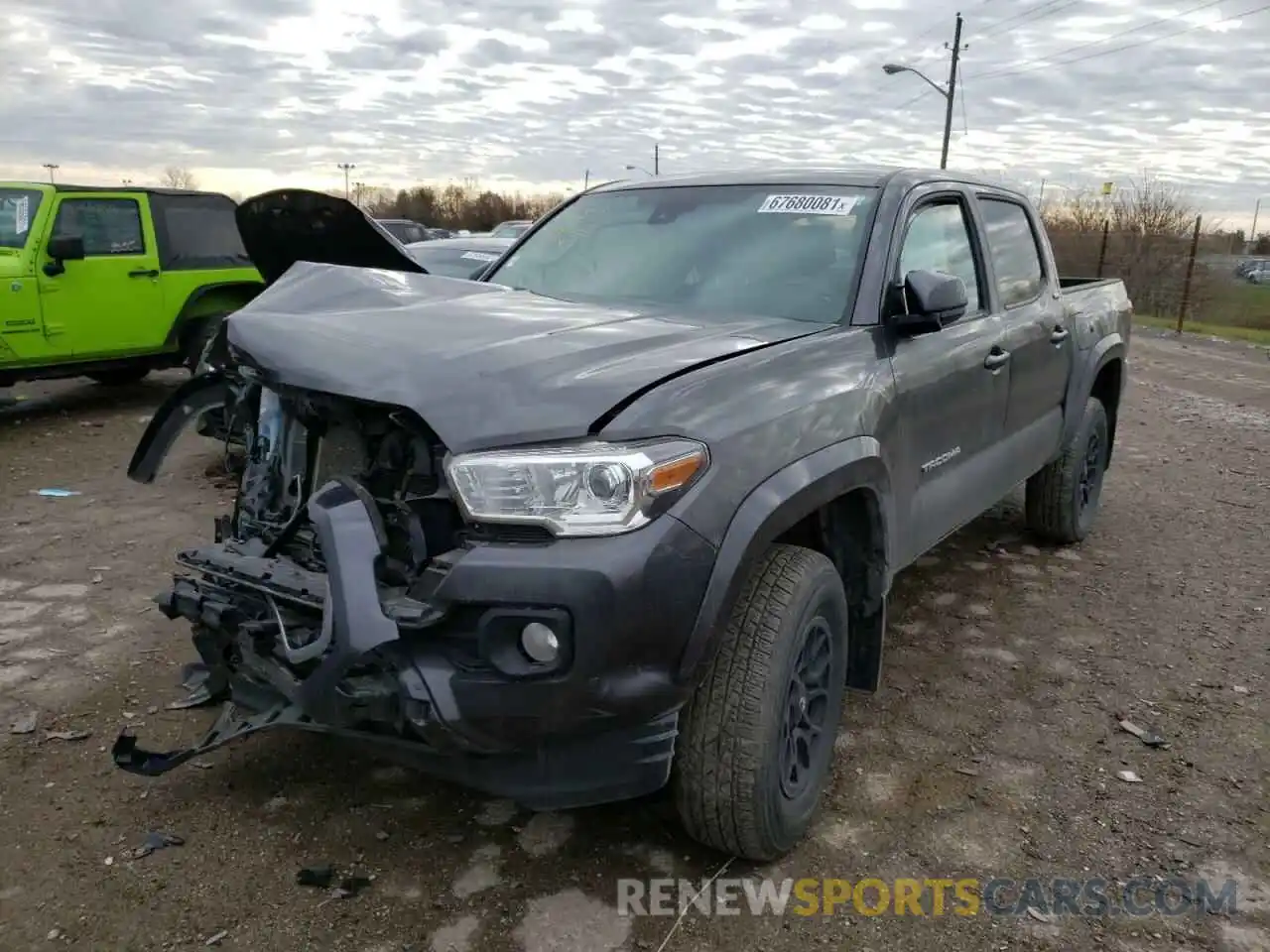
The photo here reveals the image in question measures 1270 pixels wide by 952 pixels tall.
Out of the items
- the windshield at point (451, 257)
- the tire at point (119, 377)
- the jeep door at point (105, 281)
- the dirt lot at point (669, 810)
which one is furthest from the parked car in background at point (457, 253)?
the dirt lot at point (669, 810)

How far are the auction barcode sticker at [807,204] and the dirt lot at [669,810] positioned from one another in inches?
71.2

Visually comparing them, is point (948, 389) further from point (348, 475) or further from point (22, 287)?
point (22, 287)

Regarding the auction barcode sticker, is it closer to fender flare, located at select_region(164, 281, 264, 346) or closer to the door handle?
the door handle

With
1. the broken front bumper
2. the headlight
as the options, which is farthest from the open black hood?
the headlight

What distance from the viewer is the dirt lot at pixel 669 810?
2.56 metres

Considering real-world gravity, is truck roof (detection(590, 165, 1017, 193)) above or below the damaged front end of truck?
above

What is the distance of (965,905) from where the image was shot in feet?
8.77

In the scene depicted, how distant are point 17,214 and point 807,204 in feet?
24.4

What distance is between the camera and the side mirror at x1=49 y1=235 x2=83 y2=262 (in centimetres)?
813

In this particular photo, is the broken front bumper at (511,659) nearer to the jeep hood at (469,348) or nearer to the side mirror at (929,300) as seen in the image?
the jeep hood at (469,348)

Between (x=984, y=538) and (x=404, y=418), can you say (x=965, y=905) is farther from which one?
(x=984, y=538)

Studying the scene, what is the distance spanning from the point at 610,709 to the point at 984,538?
13.8 feet

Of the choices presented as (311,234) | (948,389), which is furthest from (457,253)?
(948,389)

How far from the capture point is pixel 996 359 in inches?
160
